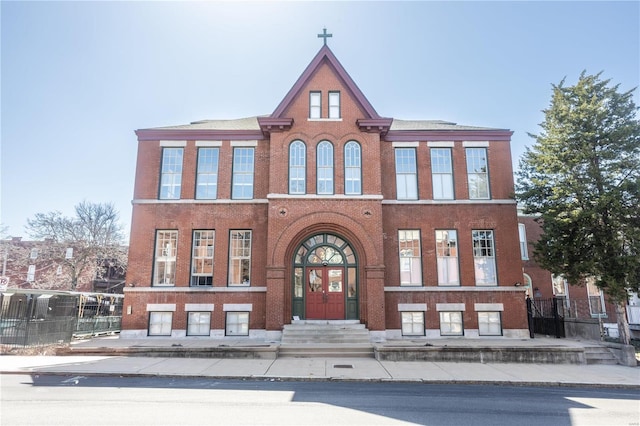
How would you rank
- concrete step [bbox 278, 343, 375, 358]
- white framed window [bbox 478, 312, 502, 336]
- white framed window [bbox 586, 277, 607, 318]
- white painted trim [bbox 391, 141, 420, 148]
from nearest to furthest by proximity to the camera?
1. concrete step [bbox 278, 343, 375, 358]
2. white framed window [bbox 478, 312, 502, 336]
3. white painted trim [bbox 391, 141, 420, 148]
4. white framed window [bbox 586, 277, 607, 318]

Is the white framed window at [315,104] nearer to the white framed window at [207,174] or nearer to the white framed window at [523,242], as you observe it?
the white framed window at [207,174]

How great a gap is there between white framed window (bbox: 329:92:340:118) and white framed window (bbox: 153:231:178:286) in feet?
30.9

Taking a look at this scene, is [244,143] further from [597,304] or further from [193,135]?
[597,304]

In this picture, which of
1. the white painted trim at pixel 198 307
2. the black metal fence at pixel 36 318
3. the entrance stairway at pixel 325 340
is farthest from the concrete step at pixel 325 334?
the black metal fence at pixel 36 318

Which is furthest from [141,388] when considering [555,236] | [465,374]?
[555,236]

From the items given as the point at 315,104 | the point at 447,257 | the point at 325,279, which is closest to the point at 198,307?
the point at 325,279

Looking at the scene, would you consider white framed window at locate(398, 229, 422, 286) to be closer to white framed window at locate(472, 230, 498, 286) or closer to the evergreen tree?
white framed window at locate(472, 230, 498, 286)

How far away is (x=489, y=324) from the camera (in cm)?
1773

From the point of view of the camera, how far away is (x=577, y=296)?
25.5 m

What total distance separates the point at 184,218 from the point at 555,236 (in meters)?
16.2

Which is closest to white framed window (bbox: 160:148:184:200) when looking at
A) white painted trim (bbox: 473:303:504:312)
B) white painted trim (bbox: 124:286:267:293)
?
white painted trim (bbox: 124:286:267:293)

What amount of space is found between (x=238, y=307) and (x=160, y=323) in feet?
11.9

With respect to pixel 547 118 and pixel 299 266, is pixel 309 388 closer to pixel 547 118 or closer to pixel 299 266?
pixel 299 266

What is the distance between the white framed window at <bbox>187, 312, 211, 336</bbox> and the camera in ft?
57.2
